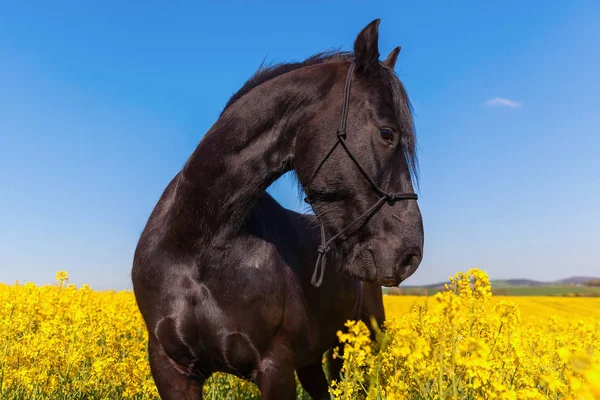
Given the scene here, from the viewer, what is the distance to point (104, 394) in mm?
4844

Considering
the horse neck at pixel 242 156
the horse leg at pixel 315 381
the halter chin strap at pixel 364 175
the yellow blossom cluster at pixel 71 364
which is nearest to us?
the halter chin strap at pixel 364 175

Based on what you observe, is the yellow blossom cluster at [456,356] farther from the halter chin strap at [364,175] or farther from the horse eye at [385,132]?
the horse eye at [385,132]

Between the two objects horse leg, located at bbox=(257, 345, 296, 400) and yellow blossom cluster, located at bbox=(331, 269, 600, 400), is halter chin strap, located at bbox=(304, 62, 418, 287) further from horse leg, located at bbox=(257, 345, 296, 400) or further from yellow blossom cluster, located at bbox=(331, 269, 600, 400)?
horse leg, located at bbox=(257, 345, 296, 400)

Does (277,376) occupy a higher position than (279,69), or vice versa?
(279,69)

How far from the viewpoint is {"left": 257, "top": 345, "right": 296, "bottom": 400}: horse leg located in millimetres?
3080

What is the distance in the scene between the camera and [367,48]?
9.29 feet

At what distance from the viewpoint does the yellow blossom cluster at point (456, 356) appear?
2.09 m

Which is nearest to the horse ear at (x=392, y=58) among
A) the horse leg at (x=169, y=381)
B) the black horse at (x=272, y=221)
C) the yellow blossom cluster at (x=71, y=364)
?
the black horse at (x=272, y=221)

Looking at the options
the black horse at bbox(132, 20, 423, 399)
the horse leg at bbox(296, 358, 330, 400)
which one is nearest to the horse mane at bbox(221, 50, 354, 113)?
the black horse at bbox(132, 20, 423, 399)

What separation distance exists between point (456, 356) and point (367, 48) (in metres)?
1.72

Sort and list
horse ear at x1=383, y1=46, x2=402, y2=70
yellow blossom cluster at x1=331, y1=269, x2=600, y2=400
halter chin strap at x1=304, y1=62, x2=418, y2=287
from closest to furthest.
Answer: yellow blossom cluster at x1=331, y1=269, x2=600, y2=400 → halter chin strap at x1=304, y1=62, x2=418, y2=287 → horse ear at x1=383, y1=46, x2=402, y2=70

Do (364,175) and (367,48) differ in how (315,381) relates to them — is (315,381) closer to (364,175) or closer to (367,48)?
(364,175)

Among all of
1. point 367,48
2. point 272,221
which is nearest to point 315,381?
point 272,221

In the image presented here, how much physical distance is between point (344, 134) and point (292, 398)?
1.76 m
